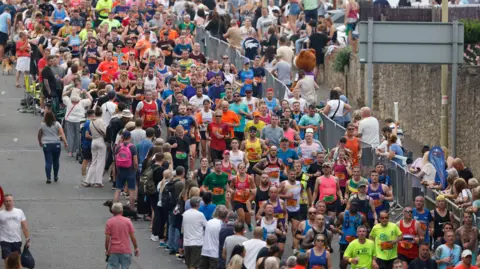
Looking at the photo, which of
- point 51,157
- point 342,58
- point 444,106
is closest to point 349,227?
point 51,157

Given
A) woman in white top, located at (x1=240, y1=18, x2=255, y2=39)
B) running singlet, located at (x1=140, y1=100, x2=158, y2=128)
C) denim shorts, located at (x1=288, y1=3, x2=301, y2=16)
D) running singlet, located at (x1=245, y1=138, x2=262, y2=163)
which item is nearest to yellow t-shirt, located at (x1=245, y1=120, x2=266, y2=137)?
running singlet, located at (x1=245, y1=138, x2=262, y2=163)

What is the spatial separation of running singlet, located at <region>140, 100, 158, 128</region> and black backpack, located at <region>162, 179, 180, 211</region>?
570 cm

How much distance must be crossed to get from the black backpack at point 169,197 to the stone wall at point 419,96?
970 cm

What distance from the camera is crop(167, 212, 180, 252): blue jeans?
2638cm

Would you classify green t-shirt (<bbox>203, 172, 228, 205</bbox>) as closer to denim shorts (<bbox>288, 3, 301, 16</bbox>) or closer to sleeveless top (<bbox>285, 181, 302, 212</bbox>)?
sleeveless top (<bbox>285, 181, 302, 212</bbox>)

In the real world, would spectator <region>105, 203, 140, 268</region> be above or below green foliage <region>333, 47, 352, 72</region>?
below

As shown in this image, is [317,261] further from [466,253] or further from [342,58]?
[342,58]

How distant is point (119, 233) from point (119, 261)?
494 mm

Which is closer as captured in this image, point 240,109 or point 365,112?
point 365,112

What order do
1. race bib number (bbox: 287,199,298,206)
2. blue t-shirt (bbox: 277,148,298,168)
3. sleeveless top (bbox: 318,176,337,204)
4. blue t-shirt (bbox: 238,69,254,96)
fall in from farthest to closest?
blue t-shirt (bbox: 238,69,254,96) < blue t-shirt (bbox: 277,148,298,168) < sleeveless top (bbox: 318,176,337,204) < race bib number (bbox: 287,199,298,206)

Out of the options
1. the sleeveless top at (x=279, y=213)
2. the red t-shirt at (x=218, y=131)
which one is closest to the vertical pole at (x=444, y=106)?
the red t-shirt at (x=218, y=131)

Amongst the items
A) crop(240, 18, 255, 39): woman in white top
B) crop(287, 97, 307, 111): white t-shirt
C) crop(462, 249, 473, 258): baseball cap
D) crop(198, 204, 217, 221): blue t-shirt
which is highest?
crop(240, 18, 255, 39): woman in white top

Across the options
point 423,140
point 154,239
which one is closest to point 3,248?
point 154,239

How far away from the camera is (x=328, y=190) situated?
27047 millimetres
